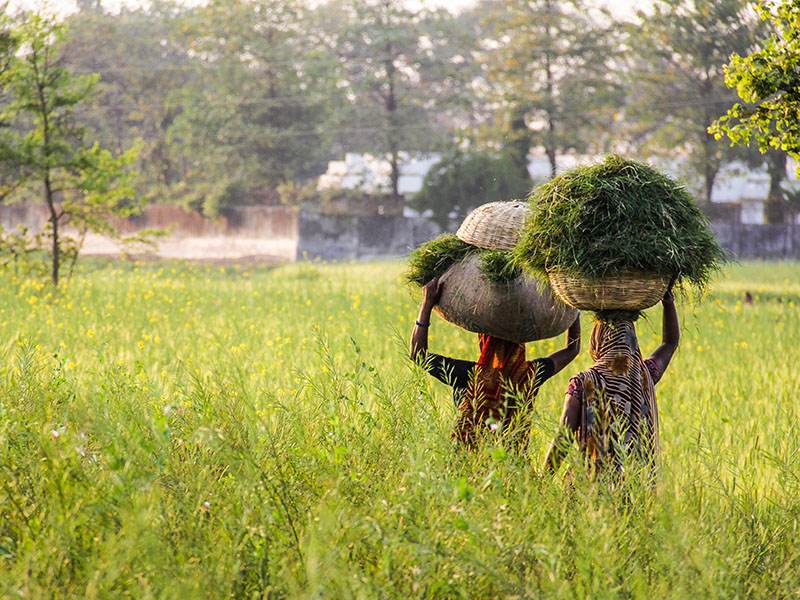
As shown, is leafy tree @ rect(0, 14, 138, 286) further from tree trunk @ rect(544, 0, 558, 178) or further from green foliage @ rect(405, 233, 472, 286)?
tree trunk @ rect(544, 0, 558, 178)

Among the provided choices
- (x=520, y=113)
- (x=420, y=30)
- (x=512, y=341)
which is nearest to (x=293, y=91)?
(x=420, y=30)

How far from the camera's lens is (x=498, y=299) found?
359cm

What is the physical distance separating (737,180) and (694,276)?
40733mm

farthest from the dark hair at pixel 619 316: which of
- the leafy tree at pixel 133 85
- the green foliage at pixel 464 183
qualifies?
the leafy tree at pixel 133 85

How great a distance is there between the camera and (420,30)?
32312 millimetres

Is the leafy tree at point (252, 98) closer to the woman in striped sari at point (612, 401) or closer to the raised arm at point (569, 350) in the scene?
the raised arm at point (569, 350)

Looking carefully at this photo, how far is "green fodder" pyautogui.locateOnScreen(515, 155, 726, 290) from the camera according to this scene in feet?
9.70

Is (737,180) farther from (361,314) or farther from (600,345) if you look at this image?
(600,345)

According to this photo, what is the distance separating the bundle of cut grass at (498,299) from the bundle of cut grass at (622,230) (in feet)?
1.41

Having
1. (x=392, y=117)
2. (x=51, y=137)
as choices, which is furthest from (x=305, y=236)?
(x=51, y=137)

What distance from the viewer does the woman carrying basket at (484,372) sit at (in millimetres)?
3688

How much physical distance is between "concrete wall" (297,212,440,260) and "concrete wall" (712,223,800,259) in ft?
32.9

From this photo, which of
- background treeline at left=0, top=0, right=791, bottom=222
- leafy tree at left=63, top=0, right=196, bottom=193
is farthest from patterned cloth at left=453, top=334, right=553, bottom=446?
leafy tree at left=63, top=0, right=196, bottom=193

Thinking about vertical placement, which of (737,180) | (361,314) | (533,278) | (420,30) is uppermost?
(420,30)
